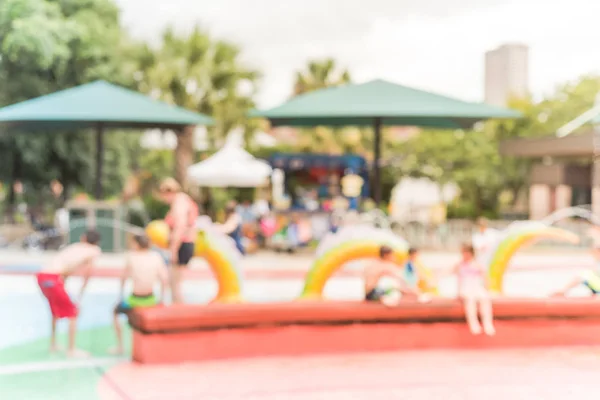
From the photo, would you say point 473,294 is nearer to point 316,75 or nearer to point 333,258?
point 333,258

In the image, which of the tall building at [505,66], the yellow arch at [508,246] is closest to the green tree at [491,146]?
the tall building at [505,66]

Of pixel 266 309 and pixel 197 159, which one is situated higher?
pixel 197 159

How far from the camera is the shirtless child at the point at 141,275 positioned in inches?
267

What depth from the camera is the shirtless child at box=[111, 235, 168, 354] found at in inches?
267

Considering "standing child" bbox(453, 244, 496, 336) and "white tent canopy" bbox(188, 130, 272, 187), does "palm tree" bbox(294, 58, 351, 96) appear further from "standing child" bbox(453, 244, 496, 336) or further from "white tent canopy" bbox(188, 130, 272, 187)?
"standing child" bbox(453, 244, 496, 336)

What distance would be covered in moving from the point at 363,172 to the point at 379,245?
9163 millimetres

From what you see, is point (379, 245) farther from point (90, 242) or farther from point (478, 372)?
point (90, 242)

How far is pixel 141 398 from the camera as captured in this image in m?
5.69

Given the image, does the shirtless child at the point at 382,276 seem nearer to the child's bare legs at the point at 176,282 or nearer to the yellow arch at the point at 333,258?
the yellow arch at the point at 333,258

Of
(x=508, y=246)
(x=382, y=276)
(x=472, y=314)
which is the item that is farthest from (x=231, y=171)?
(x=472, y=314)

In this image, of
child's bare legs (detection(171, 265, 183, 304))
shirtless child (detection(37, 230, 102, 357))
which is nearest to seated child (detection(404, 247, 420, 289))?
child's bare legs (detection(171, 265, 183, 304))

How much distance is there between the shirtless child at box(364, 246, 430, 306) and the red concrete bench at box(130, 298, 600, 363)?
0.13 m

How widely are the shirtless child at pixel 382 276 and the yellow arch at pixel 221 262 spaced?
4.92 feet

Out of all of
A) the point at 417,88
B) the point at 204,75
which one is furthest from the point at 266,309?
the point at 204,75
